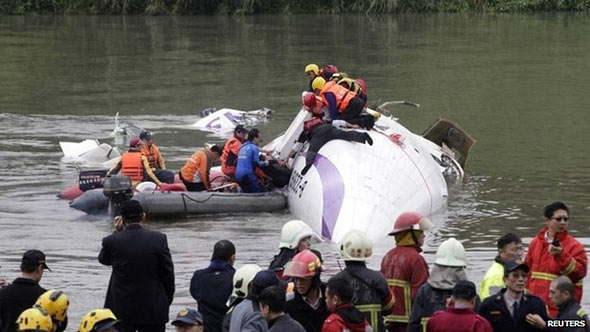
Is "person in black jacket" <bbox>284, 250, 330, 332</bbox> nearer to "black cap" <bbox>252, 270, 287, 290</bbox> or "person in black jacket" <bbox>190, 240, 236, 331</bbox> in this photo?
"black cap" <bbox>252, 270, 287, 290</bbox>

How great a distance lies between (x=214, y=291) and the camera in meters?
10.3

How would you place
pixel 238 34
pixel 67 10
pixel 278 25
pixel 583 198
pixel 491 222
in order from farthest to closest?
pixel 67 10 → pixel 278 25 → pixel 238 34 → pixel 583 198 → pixel 491 222

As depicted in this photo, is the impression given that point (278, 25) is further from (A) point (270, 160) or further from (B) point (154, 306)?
(B) point (154, 306)

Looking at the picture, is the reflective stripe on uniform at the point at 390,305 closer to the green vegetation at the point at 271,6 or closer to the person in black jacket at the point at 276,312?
the person in black jacket at the point at 276,312

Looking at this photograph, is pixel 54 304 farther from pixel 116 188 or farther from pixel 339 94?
pixel 339 94

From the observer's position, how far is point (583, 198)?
2181 centimetres

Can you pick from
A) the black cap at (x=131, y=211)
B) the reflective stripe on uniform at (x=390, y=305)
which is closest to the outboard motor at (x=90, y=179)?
the black cap at (x=131, y=211)

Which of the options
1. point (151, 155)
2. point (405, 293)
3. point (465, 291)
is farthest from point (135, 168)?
point (465, 291)

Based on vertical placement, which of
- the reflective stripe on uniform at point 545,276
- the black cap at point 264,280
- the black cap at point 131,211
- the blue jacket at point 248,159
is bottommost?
the blue jacket at point 248,159

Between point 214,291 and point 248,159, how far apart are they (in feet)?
35.0

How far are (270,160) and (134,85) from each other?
19263 mm

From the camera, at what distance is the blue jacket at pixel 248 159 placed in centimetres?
2086

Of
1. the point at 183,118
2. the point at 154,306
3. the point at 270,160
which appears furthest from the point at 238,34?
the point at 154,306

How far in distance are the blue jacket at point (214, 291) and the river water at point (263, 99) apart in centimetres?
367
